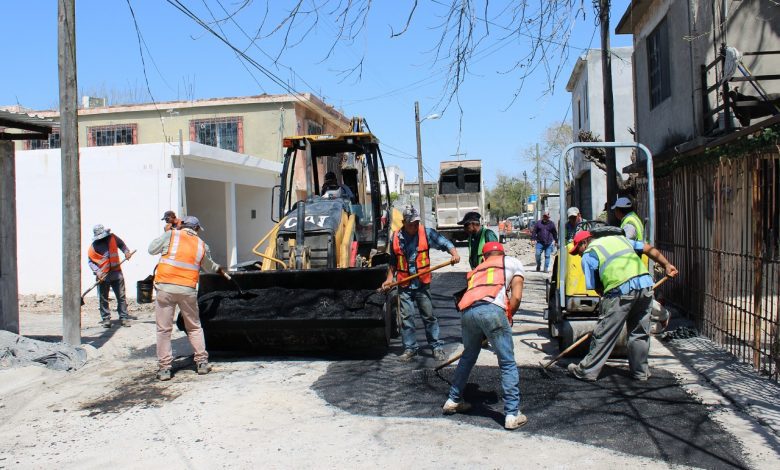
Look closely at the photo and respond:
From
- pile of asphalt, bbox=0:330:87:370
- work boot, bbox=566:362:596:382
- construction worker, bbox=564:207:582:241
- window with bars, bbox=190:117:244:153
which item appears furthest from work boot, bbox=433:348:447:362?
window with bars, bbox=190:117:244:153

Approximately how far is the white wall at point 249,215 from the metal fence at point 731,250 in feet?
46.9

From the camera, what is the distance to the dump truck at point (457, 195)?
3088 centimetres

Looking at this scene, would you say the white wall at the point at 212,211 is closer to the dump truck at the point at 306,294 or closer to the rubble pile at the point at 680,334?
the dump truck at the point at 306,294

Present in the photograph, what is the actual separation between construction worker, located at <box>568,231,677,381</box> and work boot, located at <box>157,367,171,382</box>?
4040 millimetres

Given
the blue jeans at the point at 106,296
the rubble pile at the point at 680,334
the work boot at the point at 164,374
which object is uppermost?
the blue jeans at the point at 106,296

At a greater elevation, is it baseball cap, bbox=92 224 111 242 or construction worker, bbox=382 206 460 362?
baseball cap, bbox=92 224 111 242

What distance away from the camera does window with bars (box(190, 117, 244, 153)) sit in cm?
2397

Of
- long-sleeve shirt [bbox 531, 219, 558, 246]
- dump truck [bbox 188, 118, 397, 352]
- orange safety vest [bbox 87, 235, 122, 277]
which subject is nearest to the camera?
dump truck [bbox 188, 118, 397, 352]

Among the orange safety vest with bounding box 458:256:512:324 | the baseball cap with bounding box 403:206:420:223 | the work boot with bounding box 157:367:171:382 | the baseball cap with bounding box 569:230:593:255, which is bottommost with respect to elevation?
the work boot with bounding box 157:367:171:382

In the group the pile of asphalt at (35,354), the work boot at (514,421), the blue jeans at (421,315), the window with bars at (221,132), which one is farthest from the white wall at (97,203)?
the work boot at (514,421)

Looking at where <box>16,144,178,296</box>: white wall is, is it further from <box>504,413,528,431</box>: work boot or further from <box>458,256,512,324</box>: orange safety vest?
<box>504,413,528,431</box>: work boot

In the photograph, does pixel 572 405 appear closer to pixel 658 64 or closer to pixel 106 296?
pixel 106 296

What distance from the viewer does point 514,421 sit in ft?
16.7

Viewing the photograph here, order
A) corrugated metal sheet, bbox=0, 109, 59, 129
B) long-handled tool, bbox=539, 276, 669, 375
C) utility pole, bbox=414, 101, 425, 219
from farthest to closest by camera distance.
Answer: utility pole, bbox=414, 101, 425, 219, corrugated metal sheet, bbox=0, 109, 59, 129, long-handled tool, bbox=539, 276, 669, 375
